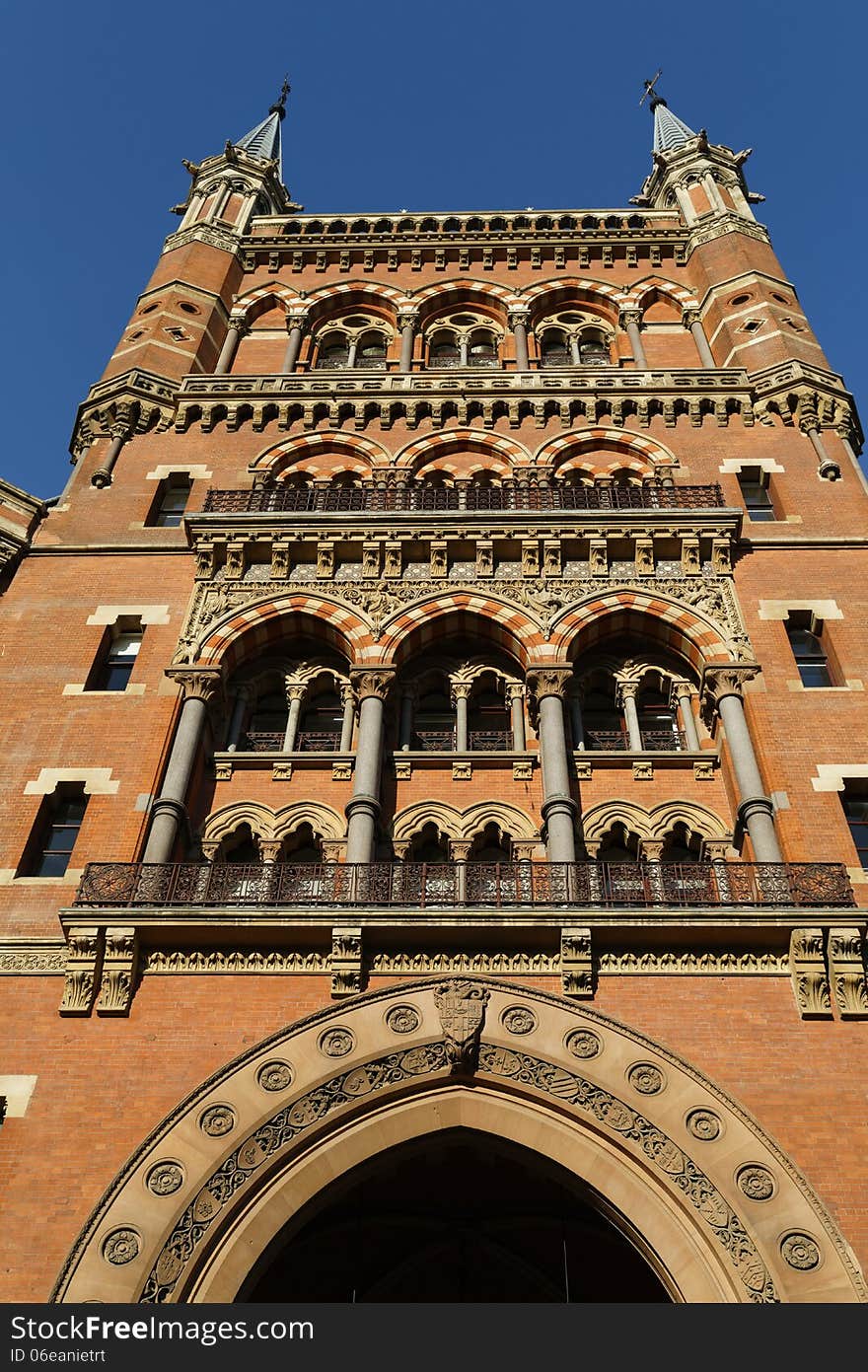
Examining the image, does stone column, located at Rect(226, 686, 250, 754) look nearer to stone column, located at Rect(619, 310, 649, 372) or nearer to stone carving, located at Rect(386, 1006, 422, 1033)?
stone carving, located at Rect(386, 1006, 422, 1033)

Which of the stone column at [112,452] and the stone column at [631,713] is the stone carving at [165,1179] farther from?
the stone column at [112,452]

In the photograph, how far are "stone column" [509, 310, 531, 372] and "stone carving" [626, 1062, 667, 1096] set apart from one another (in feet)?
58.7

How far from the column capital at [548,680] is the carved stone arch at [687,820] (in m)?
2.25

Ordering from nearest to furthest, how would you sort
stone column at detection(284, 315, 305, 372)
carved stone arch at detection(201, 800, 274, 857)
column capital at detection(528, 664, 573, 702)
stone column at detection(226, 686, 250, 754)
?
carved stone arch at detection(201, 800, 274, 857) → column capital at detection(528, 664, 573, 702) → stone column at detection(226, 686, 250, 754) → stone column at detection(284, 315, 305, 372)

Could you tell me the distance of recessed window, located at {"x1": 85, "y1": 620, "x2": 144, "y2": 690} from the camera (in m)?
20.0

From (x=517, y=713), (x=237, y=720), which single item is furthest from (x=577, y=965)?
(x=237, y=720)

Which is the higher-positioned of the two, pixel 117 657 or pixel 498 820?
pixel 117 657

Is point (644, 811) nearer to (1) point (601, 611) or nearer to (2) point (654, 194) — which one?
(1) point (601, 611)

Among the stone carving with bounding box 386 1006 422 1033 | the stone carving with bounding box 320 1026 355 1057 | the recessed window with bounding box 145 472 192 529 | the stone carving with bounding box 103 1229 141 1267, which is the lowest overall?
the stone carving with bounding box 103 1229 141 1267

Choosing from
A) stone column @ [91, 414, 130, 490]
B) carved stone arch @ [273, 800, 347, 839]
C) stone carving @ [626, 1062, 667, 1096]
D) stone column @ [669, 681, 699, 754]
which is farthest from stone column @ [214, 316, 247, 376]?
stone carving @ [626, 1062, 667, 1096]

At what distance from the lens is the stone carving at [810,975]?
14484mm

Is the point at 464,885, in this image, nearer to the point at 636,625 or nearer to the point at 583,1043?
the point at 583,1043

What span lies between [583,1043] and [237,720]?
790cm

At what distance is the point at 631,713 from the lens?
1964 centimetres
